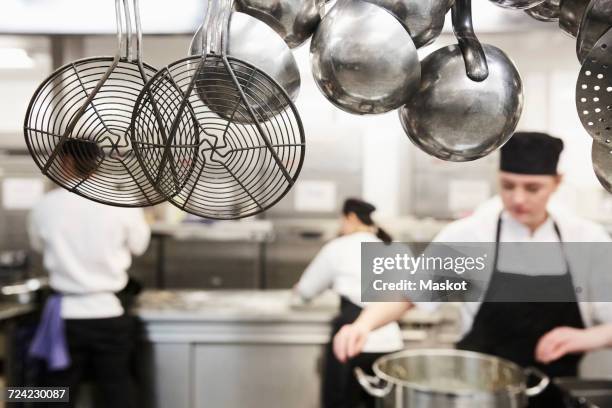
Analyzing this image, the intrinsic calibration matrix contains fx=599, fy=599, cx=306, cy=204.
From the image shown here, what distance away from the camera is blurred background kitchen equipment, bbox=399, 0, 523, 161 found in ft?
2.44

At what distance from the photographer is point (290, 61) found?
28.1 inches

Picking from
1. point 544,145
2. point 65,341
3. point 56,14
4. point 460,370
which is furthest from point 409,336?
point 56,14

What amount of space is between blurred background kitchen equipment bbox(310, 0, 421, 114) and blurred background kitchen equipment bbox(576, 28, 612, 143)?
0.60ft

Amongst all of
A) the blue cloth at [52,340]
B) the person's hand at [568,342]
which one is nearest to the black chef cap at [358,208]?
the person's hand at [568,342]

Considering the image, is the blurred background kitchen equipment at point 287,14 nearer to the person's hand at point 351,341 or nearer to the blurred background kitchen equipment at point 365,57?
the blurred background kitchen equipment at point 365,57

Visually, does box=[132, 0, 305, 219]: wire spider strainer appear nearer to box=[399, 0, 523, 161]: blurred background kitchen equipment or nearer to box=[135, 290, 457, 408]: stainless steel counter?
box=[399, 0, 523, 161]: blurred background kitchen equipment

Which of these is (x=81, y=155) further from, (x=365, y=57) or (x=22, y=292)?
(x=22, y=292)

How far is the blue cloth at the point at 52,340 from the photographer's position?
209cm

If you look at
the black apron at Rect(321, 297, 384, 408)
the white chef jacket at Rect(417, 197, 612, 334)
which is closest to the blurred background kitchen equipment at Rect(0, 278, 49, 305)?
the black apron at Rect(321, 297, 384, 408)

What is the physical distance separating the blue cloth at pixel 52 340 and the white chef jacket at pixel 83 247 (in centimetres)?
3

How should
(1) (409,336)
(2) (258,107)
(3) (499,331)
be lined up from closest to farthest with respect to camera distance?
(2) (258,107) → (3) (499,331) → (1) (409,336)

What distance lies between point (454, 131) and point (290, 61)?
8.8 inches

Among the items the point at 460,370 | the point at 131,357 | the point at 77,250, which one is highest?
the point at 77,250

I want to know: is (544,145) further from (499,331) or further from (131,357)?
(131,357)
